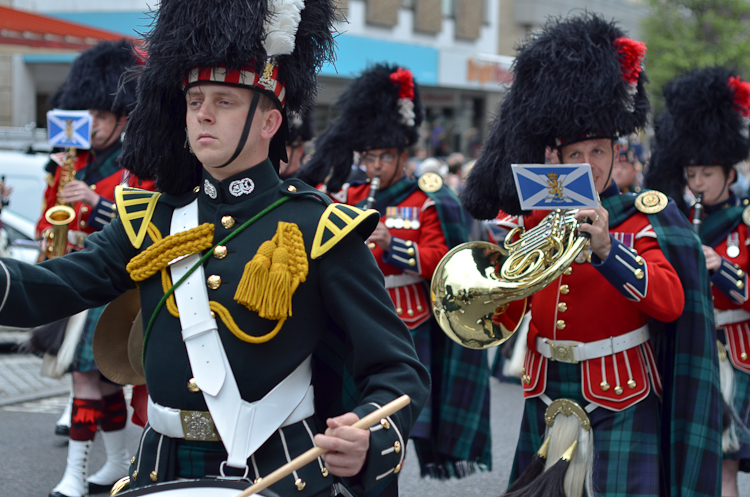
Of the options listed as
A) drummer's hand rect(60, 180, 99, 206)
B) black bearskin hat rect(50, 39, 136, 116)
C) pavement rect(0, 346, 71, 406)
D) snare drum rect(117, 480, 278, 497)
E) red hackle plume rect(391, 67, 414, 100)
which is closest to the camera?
snare drum rect(117, 480, 278, 497)

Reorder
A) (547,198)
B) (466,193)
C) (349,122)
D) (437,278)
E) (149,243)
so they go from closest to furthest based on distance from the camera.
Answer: (149,243)
(547,198)
(437,278)
(466,193)
(349,122)

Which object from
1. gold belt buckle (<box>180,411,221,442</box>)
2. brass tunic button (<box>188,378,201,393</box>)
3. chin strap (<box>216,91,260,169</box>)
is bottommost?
gold belt buckle (<box>180,411,221,442</box>)

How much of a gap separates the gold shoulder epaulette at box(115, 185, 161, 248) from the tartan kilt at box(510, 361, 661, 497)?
1721mm

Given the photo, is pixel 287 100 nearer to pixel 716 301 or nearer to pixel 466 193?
pixel 466 193

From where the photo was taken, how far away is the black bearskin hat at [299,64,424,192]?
538 centimetres

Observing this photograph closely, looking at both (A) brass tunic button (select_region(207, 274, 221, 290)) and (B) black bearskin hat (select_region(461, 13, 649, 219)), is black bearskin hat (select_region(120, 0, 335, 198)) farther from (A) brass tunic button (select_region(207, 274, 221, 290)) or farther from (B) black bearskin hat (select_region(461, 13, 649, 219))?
(B) black bearskin hat (select_region(461, 13, 649, 219))

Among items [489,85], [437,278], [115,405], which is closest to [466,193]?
[437,278]

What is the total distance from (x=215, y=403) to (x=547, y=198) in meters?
1.41

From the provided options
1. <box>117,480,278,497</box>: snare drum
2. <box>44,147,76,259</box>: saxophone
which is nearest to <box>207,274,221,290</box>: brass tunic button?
<box>117,480,278,497</box>: snare drum

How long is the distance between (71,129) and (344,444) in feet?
11.7

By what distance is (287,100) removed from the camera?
7.72 feet

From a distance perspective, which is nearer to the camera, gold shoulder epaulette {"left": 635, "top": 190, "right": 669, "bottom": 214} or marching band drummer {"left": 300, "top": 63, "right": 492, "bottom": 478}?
gold shoulder epaulette {"left": 635, "top": 190, "right": 669, "bottom": 214}

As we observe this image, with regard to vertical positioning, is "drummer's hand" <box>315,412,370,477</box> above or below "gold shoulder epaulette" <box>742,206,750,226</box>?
below

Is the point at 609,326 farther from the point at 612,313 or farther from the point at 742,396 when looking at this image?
the point at 742,396
